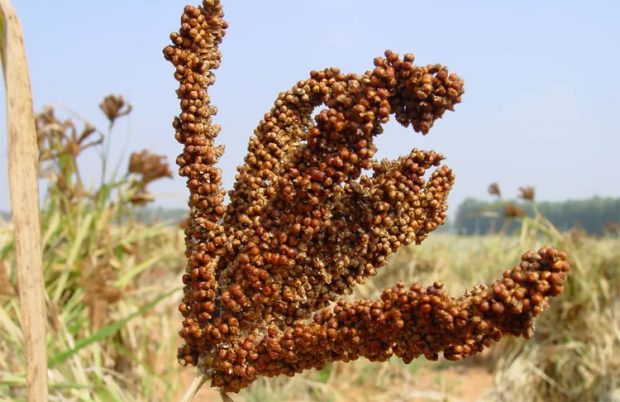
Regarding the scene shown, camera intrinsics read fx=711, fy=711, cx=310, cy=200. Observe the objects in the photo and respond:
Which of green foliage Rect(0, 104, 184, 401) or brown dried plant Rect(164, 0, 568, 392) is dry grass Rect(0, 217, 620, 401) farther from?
brown dried plant Rect(164, 0, 568, 392)

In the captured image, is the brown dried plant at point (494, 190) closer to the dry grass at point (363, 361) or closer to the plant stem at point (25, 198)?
the dry grass at point (363, 361)

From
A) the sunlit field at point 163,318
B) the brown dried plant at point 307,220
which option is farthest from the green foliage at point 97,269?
the brown dried plant at point 307,220

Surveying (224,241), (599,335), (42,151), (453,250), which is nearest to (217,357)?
(224,241)

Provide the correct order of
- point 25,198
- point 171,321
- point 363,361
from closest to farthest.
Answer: point 25,198 → point 171,321 → point 363,361

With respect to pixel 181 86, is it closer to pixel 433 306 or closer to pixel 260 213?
pixel 260 213

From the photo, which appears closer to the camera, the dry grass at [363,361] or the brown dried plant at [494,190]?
the dry grass at [363,361]

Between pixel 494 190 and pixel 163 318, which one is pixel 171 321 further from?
pixel 494 190

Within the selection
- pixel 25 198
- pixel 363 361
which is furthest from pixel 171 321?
pixel 25 198

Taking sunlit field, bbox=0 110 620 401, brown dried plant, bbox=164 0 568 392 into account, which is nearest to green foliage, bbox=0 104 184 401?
sunlit field, bbox=0 110 620 401

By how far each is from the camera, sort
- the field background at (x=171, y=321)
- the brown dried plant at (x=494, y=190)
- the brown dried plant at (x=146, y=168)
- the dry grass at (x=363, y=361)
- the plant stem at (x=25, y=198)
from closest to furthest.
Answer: the plant stem at (x=25, y=198), the field background at (x=171, y=321), the dry grass at (x=363, y=361), the brown dried plant at (x=146, y=168), the brown dried plant at (x=494, y=190)
